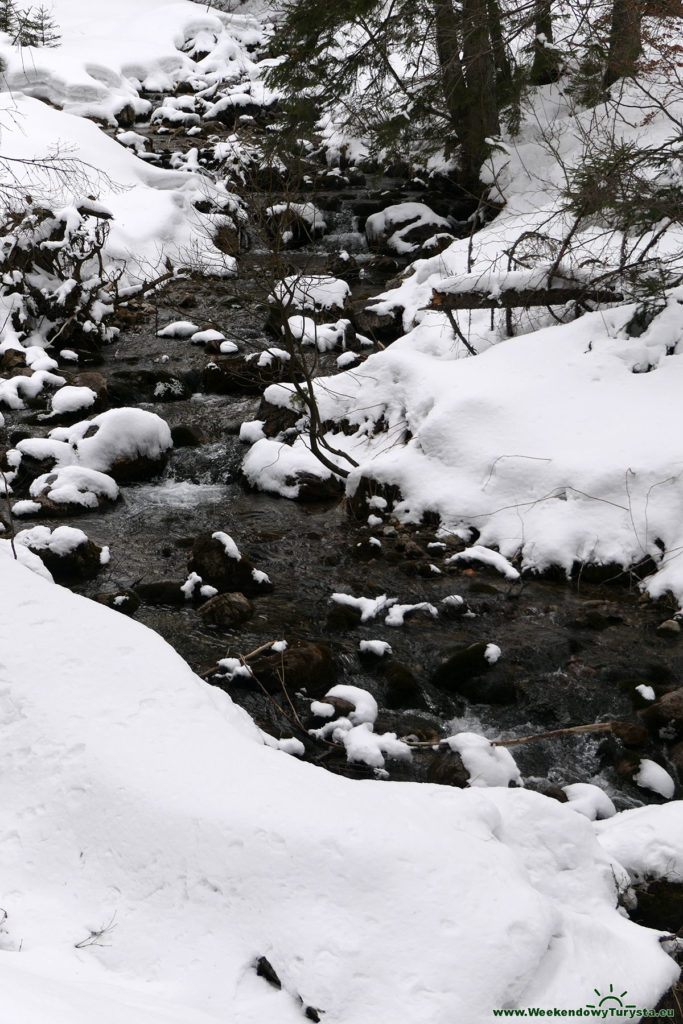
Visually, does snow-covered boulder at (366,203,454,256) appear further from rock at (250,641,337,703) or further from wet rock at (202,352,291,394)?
rock at (250,641,337,703)

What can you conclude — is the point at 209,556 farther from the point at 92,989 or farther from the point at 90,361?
the point at 90,361

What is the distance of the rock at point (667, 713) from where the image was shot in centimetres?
445

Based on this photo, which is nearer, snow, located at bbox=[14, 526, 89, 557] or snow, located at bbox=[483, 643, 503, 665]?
snow, located at bbox=[483, 643, 503, 665]

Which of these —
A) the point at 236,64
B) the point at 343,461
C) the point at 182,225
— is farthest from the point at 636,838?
the point at 236,64

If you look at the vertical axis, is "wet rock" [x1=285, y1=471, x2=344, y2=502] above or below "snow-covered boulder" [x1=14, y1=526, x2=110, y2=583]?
below

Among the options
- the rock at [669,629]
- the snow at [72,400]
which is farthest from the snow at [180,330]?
the rock at [669,629]

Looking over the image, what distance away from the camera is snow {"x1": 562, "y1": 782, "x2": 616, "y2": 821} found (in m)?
3.93

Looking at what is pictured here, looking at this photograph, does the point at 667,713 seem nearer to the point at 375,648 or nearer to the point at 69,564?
the point at 375,648

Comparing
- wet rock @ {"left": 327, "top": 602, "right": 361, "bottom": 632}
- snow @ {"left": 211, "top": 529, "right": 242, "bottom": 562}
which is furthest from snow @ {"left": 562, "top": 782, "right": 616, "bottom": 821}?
snow @ {"left": 211, "top": 529, "right": 242, "bottom": 562}

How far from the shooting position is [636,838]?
3.43 m

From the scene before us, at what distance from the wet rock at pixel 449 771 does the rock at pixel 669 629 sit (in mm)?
2005

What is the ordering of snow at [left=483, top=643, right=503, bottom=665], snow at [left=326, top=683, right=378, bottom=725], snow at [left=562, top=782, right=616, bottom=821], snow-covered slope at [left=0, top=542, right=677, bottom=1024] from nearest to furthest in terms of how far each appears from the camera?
snow-covered slope at [left=0, top=542, right=677, bottom=1024]
snow at [left=562, top=782, right=616, bottom=821]
snow at [left=326, top=683, right=378, bottom=725]
snow at [left=483, top=643, right=503, bottom=665]

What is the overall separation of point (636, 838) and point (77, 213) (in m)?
10.3

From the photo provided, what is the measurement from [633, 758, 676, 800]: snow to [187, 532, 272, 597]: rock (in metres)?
2.81
